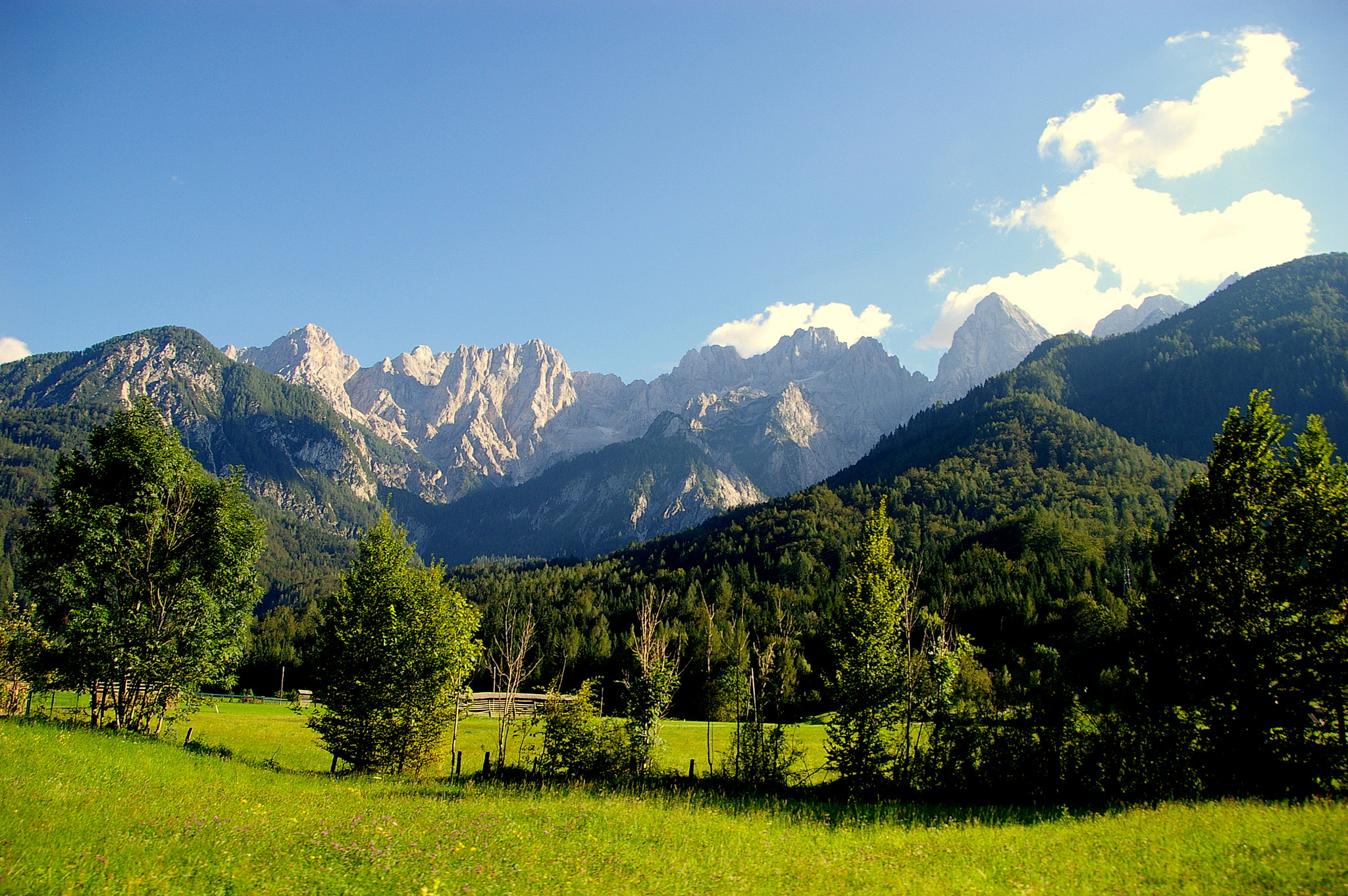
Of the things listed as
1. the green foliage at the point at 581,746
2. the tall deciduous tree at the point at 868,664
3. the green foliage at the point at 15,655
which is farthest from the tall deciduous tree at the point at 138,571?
the tall deciduous tree at the point at 868,664

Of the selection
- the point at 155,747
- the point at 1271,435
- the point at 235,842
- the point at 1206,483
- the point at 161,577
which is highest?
the point at 1271,435

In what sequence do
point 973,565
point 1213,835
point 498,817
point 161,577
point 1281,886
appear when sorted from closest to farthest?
1. point 1281,886
2. point 1213,835
3. point 498,817
4. point 161,577
5. point 973,565

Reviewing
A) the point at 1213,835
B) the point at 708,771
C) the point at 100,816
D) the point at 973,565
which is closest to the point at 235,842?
the point at 100,816

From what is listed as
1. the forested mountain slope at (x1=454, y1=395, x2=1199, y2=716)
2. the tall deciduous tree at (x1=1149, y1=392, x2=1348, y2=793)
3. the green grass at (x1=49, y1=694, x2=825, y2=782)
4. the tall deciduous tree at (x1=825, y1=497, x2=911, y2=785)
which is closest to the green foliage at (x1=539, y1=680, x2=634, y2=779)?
the green grass at (x1=49, y1=694, x2=825, y2=782)

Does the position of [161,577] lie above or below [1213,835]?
above

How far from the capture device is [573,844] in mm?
15570

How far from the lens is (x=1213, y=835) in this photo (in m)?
15.1

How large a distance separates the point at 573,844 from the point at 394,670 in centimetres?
1754

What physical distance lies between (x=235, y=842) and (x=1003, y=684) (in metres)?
71.5

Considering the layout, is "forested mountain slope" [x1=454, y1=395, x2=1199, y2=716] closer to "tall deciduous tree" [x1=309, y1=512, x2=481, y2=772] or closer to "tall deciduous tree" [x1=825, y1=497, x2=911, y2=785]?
"tall deciduous tree" [x1=825, y1=497, x2=911, y2=785]

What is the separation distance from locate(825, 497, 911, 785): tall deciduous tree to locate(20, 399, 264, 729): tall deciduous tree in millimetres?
27784

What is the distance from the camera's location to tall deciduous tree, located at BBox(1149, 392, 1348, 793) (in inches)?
790

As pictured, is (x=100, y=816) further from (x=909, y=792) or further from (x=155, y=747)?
(x=909, y=792)

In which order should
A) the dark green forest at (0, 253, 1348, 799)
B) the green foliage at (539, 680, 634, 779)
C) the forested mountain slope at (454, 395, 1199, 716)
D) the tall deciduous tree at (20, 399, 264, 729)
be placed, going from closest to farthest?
the dark green forest at (0, 253, 1348, 799) → the tall deciduous tree at (20, 399, 264, 729) → the green foliage at (539, 680, 634, 779) → the forested mountain slope at (454, 395, 1199, 716)
